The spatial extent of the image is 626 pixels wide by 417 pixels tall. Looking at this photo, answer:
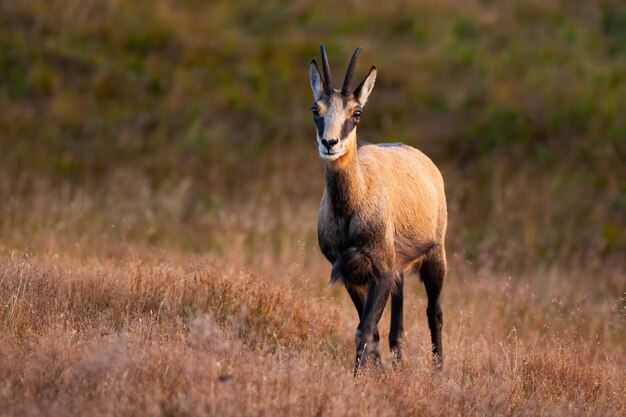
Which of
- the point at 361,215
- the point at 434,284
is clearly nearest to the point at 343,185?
the point at 361,215

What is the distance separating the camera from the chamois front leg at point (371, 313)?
28.9 feet

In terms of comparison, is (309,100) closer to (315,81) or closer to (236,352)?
(315,81)

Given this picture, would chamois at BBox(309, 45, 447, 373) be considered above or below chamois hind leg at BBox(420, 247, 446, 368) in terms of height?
above

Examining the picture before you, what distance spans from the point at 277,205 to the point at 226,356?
974 cm

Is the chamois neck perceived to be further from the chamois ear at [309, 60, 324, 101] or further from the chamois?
the chamois ear at [309, 60, 324, 101]

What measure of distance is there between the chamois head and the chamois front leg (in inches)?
44.0

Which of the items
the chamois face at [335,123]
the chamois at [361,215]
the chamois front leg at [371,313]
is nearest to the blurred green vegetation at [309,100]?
the chamois at [361,215]

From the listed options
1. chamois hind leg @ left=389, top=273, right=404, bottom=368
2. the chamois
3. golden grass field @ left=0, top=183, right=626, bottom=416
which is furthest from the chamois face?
chamois hind leg @ left=389, top=273, right=404, bottom=368

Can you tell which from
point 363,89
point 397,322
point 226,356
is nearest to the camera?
point 226,356

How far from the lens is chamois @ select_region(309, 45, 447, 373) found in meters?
8.98

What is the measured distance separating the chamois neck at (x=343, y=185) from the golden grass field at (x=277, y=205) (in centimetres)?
121

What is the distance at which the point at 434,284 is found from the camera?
10.6m

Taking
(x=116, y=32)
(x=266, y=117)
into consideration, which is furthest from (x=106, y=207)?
(x=116, y=32)

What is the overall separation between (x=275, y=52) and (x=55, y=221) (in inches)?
306
